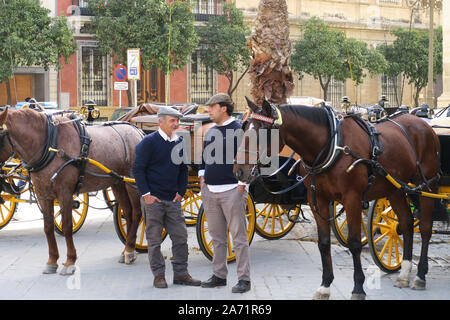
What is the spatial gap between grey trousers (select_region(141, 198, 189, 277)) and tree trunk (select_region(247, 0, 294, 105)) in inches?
239

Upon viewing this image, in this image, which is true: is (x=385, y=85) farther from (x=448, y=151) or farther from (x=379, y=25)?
(x=448, y=151)

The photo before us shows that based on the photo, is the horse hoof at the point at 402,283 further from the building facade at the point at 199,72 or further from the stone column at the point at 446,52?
the building facade at the point at 199,72

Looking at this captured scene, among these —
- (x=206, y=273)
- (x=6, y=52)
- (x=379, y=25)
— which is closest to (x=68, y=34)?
(x=6, y=52)

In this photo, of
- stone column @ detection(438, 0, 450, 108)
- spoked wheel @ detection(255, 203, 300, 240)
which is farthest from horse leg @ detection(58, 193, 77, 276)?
stone column @ detection(438, 0, 450, 108)

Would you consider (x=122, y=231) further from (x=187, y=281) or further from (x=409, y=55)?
(x=409, y=55)

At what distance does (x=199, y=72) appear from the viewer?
35.6m

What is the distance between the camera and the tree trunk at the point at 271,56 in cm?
1284

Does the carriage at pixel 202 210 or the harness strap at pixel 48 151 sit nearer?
the harness strap at pixel 48 151

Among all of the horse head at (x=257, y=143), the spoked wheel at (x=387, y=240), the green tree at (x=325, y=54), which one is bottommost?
the spoked wheel at (x=387, y=240)

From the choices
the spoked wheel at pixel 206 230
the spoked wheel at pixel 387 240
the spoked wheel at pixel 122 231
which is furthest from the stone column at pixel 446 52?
the spoked wheel at pixel 122 231

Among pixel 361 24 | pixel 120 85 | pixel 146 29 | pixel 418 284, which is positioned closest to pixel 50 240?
pixel 418 284

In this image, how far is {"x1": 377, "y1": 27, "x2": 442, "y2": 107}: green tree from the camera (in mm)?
38688

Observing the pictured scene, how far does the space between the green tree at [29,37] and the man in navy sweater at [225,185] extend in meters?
21.6

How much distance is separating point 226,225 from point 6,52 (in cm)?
2204
